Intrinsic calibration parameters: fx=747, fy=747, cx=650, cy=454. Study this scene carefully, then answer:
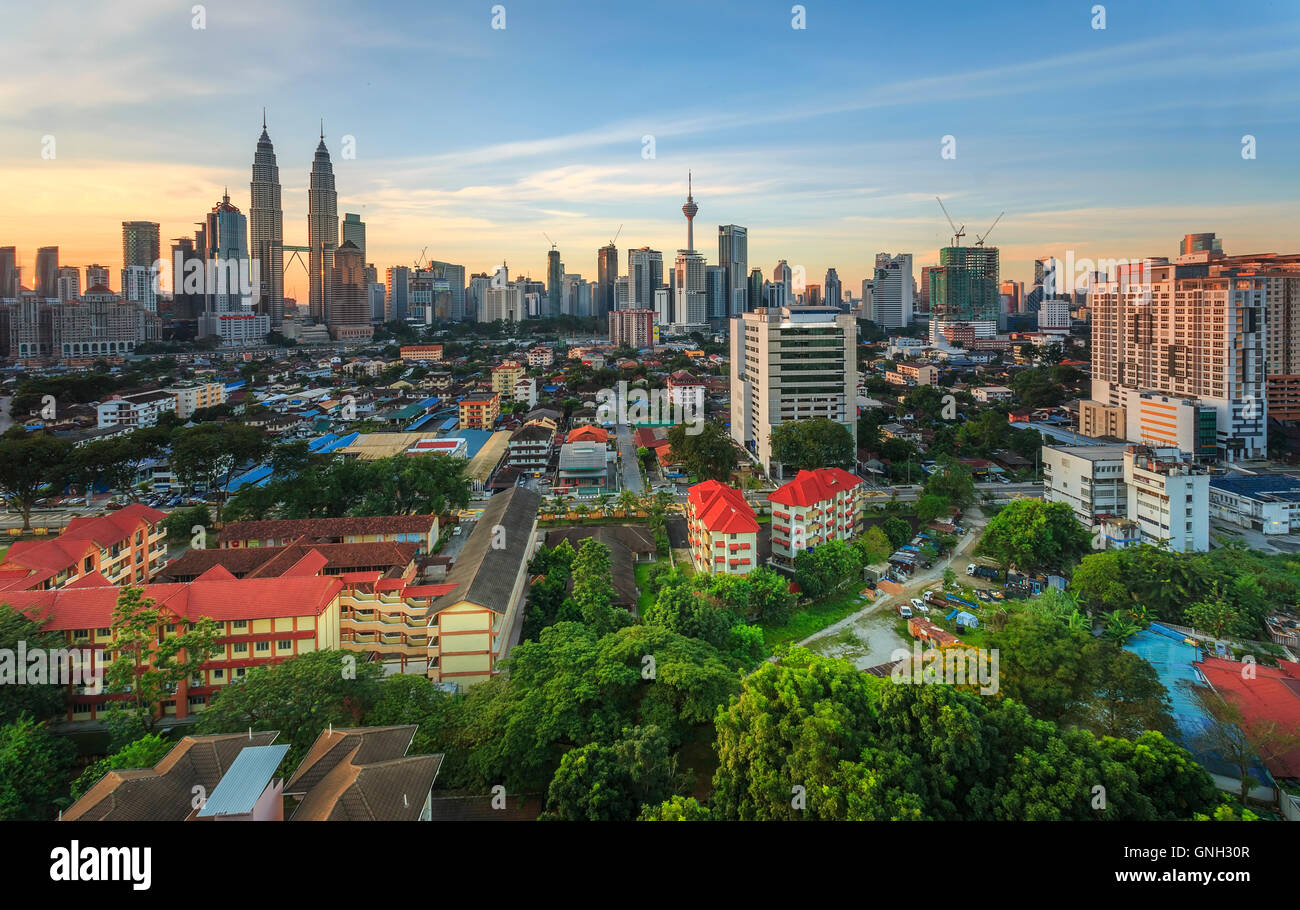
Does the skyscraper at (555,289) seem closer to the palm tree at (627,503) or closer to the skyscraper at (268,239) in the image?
the skyscraper at (268,239)

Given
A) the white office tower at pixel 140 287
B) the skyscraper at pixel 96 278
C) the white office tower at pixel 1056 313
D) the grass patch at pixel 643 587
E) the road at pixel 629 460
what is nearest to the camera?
the grass patch at pixel 643 587

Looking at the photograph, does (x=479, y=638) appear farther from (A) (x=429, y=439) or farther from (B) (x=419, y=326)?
(B) (x=419, y=326)

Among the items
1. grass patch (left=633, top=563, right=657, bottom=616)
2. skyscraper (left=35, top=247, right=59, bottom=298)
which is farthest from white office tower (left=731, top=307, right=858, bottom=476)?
skyscraper (left=35, top=247, right=59, bottom=298)

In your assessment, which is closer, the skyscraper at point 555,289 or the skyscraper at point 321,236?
the skyscraper at point 321,236

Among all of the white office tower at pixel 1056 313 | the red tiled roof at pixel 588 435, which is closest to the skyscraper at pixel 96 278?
the red tiled roof at pixel 588 435
